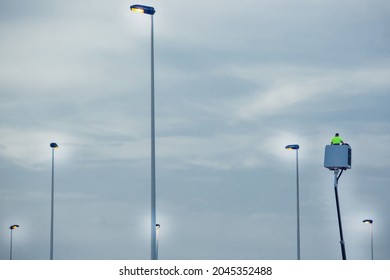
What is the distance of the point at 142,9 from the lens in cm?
3388

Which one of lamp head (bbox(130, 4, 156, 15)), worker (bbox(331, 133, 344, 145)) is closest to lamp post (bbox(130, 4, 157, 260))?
lamp head (bbox(130, 4, 156, 15))

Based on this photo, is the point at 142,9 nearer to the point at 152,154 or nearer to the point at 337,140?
the point at 152,154

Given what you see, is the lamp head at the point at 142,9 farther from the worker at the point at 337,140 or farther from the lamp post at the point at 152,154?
the worker at the point at 337,140

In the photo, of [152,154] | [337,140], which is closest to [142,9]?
[152,154]

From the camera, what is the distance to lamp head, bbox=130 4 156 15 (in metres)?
33.7

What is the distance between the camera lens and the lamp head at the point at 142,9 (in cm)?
3367

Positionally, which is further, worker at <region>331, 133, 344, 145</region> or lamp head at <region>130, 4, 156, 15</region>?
lamp head at <region>130, 4, 156, 15</region>

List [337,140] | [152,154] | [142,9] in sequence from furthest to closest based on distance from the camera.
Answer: [142,9] → [152,154] → [337,140]

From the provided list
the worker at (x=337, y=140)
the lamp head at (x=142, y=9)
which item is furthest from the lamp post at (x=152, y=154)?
the worker at (x=337, y=140)

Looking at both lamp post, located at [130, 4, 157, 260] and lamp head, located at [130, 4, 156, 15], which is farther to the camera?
lamp head, located at [130, 4, 156, 15]

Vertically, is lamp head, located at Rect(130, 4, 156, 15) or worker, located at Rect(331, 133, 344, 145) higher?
lamp head, located at Rect(130, 4, 156, 15)

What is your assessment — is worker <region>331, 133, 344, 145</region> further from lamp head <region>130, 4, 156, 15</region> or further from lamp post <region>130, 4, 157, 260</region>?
lamp head <region>130, 4, 156, 15</region>
